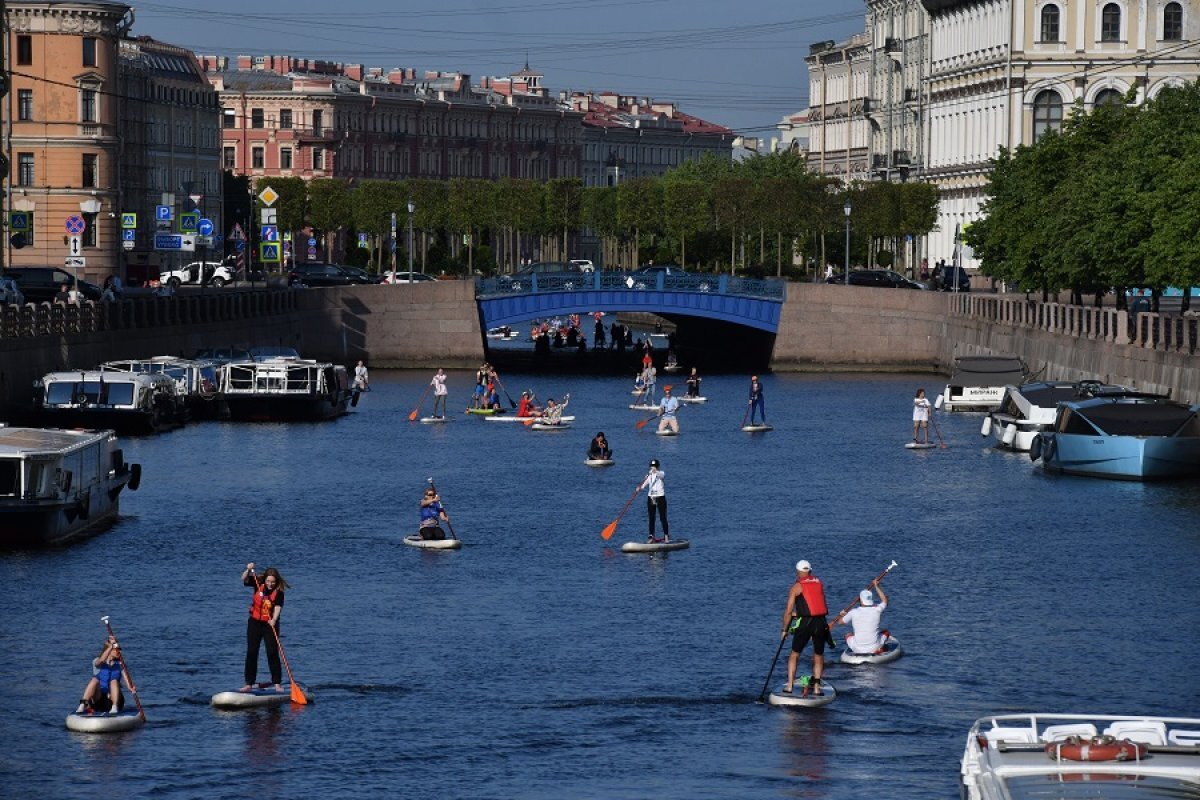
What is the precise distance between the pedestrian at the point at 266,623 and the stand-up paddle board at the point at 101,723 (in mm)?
2137

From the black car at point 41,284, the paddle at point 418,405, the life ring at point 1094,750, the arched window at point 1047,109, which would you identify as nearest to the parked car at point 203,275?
the black car at point 41,284

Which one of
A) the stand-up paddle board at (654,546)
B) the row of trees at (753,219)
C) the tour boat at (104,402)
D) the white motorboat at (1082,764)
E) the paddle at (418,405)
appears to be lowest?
the paddle at (418,405)

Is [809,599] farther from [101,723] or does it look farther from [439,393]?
[439,393]

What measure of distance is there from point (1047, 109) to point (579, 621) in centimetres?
10697

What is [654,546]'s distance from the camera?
2176 inches

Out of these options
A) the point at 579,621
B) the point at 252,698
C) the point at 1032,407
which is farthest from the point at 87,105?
the point at 252,698

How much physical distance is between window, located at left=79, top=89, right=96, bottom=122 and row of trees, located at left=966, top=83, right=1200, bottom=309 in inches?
2021

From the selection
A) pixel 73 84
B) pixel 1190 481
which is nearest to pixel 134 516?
pixel 1190 481

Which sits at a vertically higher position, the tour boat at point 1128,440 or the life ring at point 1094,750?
the life ring at point 1094,750

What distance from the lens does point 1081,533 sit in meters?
58.8

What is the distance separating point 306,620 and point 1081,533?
19637 mm

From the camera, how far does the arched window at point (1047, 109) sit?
14788 centimetres

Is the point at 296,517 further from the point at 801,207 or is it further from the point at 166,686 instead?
the point at 801,207

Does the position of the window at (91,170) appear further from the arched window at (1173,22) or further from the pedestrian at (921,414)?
the pedestrian at (921,414)
